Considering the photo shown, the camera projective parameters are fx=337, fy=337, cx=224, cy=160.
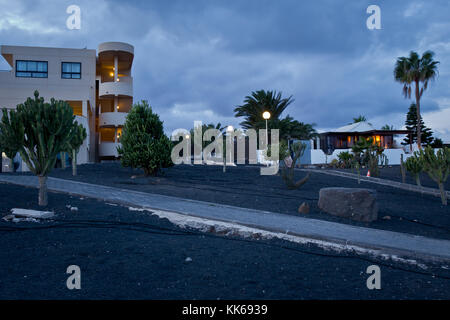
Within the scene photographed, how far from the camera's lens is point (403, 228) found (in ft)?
25.2

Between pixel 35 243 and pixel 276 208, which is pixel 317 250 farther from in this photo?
pixel 35 243

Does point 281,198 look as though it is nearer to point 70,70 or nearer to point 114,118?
point 114,118

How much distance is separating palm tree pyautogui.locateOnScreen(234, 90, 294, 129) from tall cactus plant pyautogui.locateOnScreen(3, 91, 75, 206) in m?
28.2

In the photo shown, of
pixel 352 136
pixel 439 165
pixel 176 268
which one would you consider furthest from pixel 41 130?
pixel 352 136

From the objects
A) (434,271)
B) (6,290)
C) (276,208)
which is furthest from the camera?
(276,208)

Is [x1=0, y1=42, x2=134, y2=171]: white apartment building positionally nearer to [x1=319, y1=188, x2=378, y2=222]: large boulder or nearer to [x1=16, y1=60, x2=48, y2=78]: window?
[x1=16, y1=60, x2=48, y2=78]: window

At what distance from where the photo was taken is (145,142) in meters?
14.2

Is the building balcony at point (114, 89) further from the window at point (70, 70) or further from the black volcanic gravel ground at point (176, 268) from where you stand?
the black volcanic gravel ground at point (176, 268)

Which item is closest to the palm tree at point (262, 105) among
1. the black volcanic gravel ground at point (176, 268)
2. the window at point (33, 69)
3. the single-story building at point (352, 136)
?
the single-story building at point (352, 136)

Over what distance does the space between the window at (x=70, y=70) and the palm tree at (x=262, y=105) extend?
16.5 m

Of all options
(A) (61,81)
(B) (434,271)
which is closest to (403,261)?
(B) (434,271)

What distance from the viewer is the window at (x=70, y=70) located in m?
28.9
